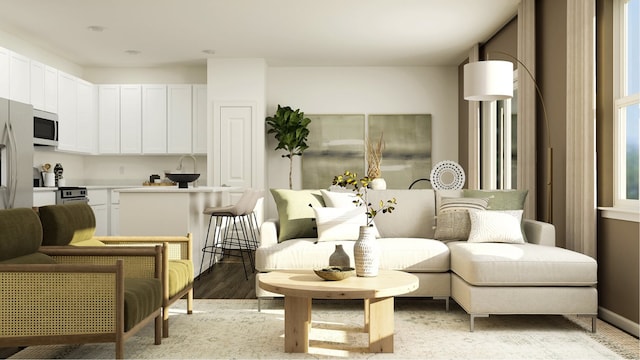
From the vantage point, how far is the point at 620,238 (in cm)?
404

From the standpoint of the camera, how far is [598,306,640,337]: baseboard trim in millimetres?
3779

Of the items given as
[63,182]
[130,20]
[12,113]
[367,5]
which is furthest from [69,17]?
[367,5]

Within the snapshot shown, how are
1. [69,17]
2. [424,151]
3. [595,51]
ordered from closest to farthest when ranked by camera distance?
[595,51]
[69,17]
[424,151]

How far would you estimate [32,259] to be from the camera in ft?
10.6

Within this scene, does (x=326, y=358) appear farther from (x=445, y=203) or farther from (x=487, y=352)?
(x=445, y=203)

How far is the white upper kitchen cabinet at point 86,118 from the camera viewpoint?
8.41 metres

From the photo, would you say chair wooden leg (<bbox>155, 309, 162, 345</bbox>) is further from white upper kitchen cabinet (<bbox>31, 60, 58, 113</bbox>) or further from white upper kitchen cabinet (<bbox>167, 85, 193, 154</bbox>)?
white upper kitchen cabinet (<bbox>167, 85, 193, 154</bbox>)

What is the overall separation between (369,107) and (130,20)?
3.98 meters

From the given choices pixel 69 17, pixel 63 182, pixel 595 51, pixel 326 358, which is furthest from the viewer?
pixel 63 182

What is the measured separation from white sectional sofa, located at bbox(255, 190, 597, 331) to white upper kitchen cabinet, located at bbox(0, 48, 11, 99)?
3689mm

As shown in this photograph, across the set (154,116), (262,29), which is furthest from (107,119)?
(262,29)

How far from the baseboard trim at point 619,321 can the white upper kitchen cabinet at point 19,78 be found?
645 cm

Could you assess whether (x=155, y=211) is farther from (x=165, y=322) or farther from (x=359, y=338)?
(x=359, y=338)

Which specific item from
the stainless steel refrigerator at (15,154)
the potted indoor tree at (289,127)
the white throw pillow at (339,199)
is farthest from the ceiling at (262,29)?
the white throw pillow at (339,199)
